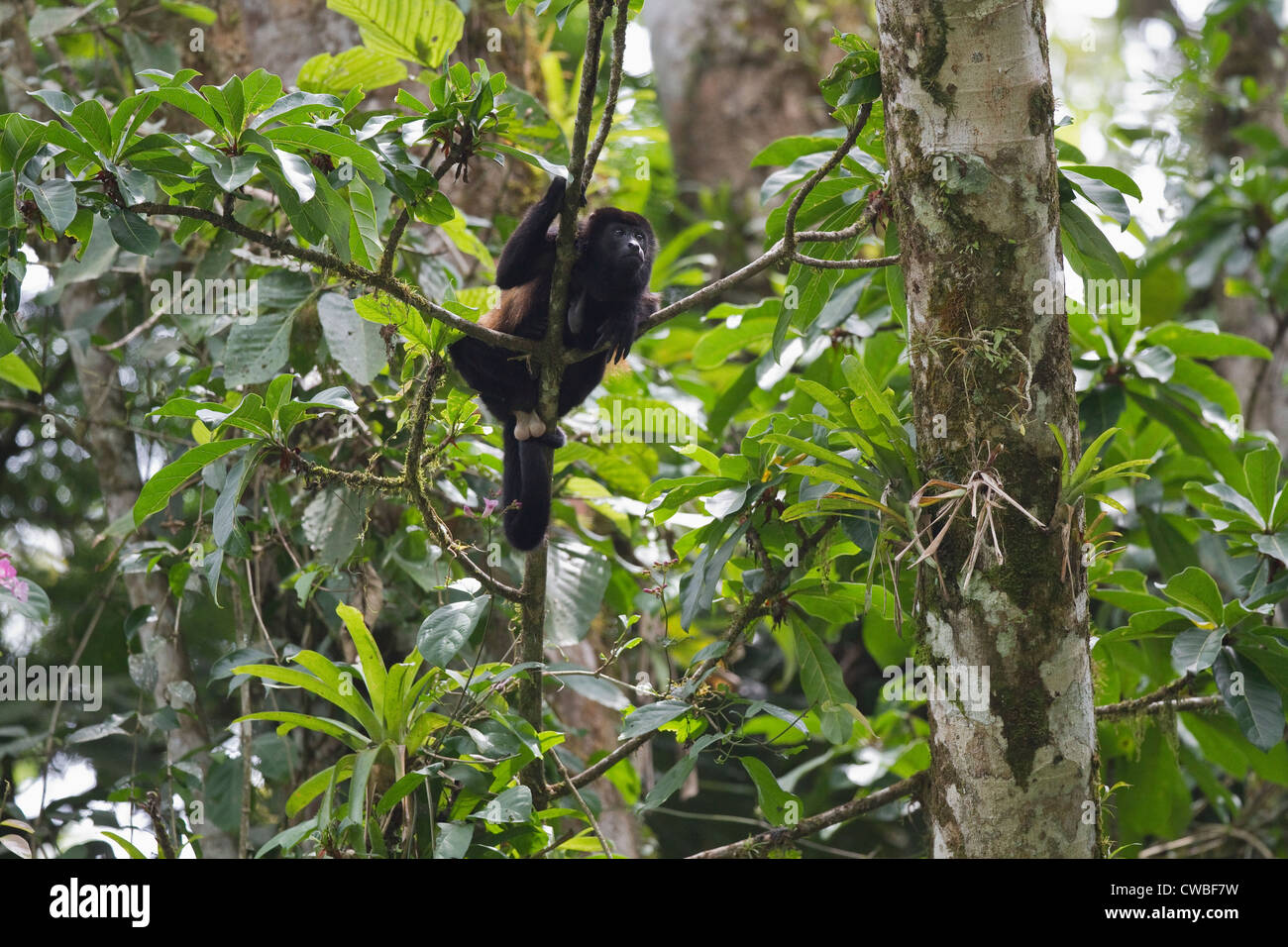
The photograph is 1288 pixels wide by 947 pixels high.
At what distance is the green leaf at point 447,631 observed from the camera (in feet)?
8.26

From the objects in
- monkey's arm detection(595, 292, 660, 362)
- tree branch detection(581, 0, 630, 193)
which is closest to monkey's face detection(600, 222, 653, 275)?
monkey's arm detection(595, 292, 660, 362)

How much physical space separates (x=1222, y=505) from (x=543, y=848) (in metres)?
2.18

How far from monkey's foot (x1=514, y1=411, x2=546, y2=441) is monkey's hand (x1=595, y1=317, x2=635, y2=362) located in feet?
1.09

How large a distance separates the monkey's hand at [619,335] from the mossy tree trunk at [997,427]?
1254 mm

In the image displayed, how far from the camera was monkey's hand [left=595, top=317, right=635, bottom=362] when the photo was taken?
3.54m

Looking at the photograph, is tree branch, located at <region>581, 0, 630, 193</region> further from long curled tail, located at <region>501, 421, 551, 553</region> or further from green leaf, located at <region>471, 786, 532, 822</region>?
green leaf, located at <region>471, 786, 532, 822</region>

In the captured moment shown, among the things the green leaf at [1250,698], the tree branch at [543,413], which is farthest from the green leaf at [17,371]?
the green leaf at [1250,698]

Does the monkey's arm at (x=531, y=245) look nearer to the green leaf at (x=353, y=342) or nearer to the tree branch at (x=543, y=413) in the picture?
the tree branch at (x=543, y=413)

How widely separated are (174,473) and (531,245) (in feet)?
4.06

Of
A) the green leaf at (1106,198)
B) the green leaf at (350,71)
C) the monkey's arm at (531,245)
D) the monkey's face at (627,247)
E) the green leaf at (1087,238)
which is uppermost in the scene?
the green leaf at (350,71)

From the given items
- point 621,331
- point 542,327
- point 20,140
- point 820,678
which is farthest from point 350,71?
point 820,678

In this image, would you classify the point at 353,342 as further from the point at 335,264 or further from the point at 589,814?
the point at 589,814
